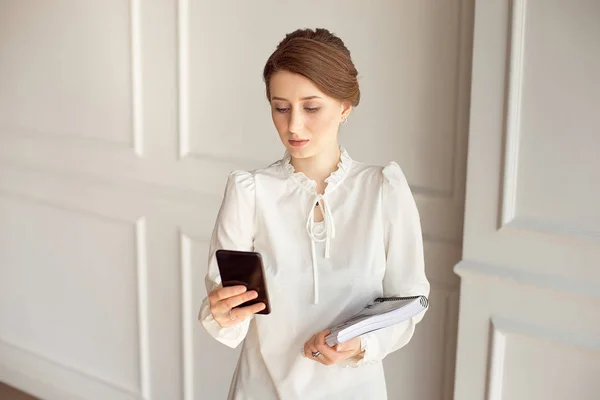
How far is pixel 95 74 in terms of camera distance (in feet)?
9.62

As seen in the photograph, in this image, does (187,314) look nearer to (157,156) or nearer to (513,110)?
(157,156)

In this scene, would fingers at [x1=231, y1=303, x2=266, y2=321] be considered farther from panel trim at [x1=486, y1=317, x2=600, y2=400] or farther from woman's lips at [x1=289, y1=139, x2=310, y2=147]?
panel trim at [x1=486, y1=317, x2=600, y2=400]

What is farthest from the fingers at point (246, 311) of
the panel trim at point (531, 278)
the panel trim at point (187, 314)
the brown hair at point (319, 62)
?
the panel trim at point (187, 314)

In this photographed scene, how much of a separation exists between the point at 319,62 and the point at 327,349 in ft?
1.57

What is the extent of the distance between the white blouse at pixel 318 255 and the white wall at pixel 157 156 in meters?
0.65

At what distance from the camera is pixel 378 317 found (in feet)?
4.45

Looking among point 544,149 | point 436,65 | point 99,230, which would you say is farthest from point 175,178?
point 544,149

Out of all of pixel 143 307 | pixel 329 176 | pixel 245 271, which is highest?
pixel 329 176

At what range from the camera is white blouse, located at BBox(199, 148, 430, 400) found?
1473 mm

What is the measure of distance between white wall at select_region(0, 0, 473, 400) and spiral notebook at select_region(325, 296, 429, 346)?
2.48 feet

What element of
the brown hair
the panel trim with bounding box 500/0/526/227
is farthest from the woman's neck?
the panel trim with bounding box 500/0/526/227

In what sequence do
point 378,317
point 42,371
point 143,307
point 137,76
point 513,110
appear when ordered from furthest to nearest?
point 42,371 → point 143,307 → point 137,76 → point 513,110 → point 378,317

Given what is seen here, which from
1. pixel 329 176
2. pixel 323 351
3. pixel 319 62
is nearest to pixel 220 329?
pixel 323 351

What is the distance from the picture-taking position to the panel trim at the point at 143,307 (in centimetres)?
291
